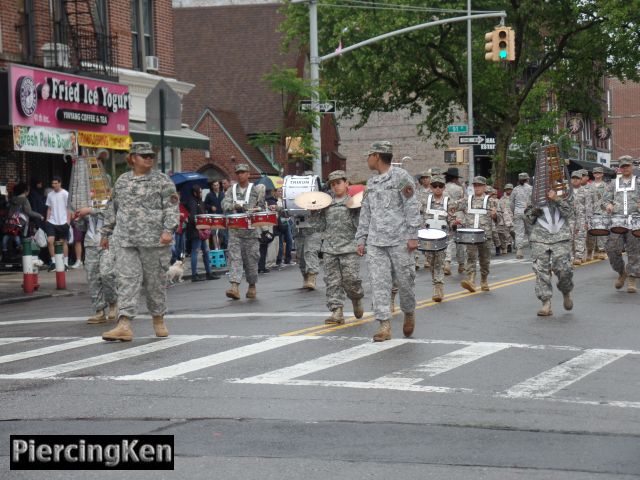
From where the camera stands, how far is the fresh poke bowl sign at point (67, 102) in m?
26.1

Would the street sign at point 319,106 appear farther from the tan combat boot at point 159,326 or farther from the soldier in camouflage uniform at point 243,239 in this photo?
the tan combat boot at point 159,326

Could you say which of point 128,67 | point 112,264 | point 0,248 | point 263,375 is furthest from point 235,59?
point 263,375

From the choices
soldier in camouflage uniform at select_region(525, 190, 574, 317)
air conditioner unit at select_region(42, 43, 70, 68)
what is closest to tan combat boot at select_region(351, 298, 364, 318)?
soldier in camouflage uniform at select_region(525, 190, 574, 317)

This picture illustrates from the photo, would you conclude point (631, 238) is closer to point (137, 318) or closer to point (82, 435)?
point (137, 318)

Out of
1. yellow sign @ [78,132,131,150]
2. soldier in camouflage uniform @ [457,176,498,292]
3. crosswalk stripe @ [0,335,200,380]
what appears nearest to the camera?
crosswalk stripe @ [0,335,200,380]

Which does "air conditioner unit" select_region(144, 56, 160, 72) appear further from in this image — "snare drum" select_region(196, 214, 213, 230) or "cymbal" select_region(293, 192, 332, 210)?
"cymbal" select_region(293, 192, 332, 210)

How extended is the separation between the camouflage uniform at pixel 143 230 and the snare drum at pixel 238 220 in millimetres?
4720

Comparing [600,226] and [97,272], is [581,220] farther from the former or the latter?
[97,272]

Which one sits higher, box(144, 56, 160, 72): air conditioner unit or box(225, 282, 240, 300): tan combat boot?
box(144, 56, 160, 72): air conditioner unit

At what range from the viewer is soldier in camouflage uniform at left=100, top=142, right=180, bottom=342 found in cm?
1349

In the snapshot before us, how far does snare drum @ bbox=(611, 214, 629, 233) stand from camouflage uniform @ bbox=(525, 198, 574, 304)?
10.7 ft

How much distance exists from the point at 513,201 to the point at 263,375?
1556 cm

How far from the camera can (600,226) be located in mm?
19875

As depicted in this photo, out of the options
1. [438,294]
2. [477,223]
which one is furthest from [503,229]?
[438,294]
